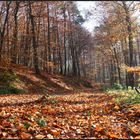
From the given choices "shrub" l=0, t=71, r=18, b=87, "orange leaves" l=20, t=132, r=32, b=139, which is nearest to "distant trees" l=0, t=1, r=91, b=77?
"shrub" l=0, t=71, r=18, b=87

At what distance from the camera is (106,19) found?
42.3m

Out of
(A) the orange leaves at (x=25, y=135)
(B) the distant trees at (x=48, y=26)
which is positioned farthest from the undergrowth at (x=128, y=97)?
(B) the distant trees at (x=48, y=26)

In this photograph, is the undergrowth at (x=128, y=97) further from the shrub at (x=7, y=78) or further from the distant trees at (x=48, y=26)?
the distant trees at (x=48, y=26)

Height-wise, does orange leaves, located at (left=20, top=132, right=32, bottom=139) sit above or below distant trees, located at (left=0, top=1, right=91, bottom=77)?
below

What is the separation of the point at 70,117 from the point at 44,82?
824 inches

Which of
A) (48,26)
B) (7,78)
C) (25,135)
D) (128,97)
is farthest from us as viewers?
(48,26)

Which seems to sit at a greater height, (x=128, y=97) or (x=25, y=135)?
(x=128, y=97)

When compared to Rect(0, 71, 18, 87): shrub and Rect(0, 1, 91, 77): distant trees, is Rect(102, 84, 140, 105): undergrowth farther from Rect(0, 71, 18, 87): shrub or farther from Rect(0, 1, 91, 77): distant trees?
Rect(0, 1, 91, 77): distant trees

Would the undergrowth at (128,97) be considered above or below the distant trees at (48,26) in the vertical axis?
below

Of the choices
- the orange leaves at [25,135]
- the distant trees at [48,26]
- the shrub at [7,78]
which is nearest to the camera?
the orange leaves at [25,135]

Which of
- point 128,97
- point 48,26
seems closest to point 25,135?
point 128,97

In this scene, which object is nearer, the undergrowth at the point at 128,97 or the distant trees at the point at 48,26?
the undergrowth at the point at 128,97

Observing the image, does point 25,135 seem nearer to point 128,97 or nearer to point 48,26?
point 128,97

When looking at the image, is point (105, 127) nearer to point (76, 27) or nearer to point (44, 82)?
point (44, 82)
